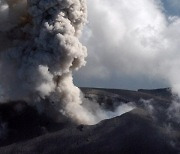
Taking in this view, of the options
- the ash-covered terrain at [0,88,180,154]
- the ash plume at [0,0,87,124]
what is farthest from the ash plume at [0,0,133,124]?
the ash-covered terrain at [0,88,180,154]

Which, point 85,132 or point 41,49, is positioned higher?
point 41,49

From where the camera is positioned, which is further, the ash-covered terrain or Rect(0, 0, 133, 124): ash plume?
Rect(0, 0, 133, 124): ash plume

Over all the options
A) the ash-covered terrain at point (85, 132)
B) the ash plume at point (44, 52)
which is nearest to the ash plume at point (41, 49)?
the ash plume at point (44, 52)

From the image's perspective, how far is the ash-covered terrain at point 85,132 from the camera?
6209 centimetres

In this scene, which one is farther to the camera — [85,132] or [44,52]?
[44,52]

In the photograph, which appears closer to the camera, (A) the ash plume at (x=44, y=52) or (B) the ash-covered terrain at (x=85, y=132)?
(B) the ash-covered terrain at (x=85, y=132)

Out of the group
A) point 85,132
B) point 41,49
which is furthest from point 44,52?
point 85,132

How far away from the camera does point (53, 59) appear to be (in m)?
69.2

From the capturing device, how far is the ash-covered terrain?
204ft

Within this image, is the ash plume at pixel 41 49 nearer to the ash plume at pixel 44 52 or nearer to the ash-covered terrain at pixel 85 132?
the ash plume at pixel 44 52

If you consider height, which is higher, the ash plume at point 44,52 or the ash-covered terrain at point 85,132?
the ash plume at point 44,52

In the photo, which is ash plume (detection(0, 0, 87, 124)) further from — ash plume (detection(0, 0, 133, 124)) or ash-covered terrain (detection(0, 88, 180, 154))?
ash-covered terrain (detection(0, 88, 180, 154))

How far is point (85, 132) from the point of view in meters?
65.8

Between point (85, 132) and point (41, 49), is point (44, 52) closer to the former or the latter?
point (41, 49)
